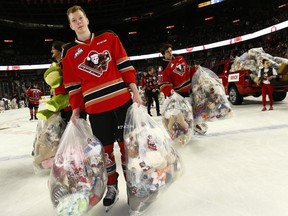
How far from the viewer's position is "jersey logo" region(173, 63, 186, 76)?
12.3 feet

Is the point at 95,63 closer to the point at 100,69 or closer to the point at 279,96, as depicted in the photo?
the point at 100,69

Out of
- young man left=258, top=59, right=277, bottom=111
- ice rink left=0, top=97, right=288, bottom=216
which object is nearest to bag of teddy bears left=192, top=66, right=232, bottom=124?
ice rink left=0, top=97, right=288, bottom=216

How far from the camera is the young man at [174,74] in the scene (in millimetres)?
3727

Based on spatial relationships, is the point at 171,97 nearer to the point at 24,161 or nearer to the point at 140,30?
the point at 24,161

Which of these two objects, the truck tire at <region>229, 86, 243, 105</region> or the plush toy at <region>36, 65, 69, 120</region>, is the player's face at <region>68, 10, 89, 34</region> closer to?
the plush toy at <region>36, 65, 69, 120</region>

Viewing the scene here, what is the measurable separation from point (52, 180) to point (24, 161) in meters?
2.14

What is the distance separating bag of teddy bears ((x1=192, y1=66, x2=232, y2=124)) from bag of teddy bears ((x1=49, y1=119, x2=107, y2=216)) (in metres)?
2.15

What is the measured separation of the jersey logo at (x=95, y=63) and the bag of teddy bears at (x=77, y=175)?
0.47m

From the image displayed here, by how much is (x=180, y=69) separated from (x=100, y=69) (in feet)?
6.50

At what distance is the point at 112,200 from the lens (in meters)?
2.08

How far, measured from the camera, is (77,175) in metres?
1.90

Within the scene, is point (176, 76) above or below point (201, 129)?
above

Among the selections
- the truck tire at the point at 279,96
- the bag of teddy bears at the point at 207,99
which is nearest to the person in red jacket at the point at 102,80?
the bag of teddy bears at the point at 207,99

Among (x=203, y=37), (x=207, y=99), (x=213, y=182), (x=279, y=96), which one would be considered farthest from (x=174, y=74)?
(x=203, y=37)
